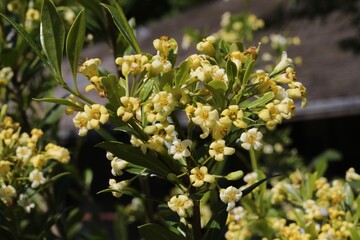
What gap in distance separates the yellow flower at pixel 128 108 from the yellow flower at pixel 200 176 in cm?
13

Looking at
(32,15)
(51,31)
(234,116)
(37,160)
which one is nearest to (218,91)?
(234,116)

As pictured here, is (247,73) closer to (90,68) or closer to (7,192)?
(90,68)

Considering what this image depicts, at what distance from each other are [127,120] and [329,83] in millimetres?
4710

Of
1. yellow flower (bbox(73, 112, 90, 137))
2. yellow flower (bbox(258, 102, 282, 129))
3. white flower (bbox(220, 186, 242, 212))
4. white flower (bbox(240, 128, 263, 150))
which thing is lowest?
white flower (bbox(220, 186, 242, 212))

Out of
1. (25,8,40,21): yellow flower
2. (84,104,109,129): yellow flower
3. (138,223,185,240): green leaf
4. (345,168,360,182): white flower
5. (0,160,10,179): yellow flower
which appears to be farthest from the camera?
(25,8,40,21): yellow flower

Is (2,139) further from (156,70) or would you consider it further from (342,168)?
(342,168)

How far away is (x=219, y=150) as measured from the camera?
0.86 metres

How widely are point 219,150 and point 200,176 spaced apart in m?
0.05

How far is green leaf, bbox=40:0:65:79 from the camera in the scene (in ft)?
2.99

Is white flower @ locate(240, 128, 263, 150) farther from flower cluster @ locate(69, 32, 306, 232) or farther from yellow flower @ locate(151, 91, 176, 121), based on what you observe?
yellow flower @ locate(151, 91, 176, 121)

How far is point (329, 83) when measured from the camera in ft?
17.5

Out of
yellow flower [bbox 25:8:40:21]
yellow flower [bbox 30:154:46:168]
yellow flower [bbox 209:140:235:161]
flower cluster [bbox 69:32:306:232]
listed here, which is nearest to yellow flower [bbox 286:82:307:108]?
flower cluster [bbox 69:32:306:232]

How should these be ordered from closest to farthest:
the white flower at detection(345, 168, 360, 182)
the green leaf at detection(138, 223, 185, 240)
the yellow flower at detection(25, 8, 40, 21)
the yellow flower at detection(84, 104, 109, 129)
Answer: the yellow flower at detection(84, 104, 109, 129), the green leaf at detection(138, 223, 185, 240), the white flower at detection(345, 168, 360, 182), the yellow flower at detection(25, 8, 40, 21)

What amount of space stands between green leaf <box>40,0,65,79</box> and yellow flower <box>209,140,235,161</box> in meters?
0.26
